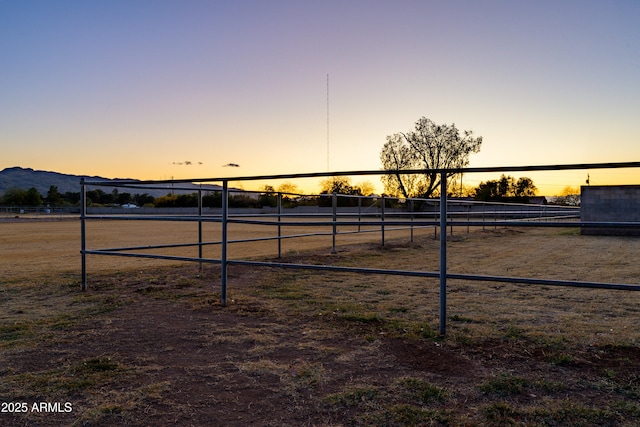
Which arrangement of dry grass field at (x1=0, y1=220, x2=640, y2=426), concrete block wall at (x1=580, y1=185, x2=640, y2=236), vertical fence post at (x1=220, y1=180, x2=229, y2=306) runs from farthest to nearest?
concrete block wall at (x1=580, y1=185, x2=640, y2=236), vertical fence post at (x1=220, y1=180, x2=229, y2=306), dry grass field at (x1=0, y1=220, x2=640, y2=426)

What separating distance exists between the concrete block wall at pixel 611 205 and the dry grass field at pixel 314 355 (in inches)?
498

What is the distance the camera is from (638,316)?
3674mm

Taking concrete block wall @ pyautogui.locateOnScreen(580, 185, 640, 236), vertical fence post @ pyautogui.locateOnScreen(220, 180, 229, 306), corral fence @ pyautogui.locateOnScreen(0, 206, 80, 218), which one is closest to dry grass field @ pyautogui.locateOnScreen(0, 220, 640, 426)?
vertical fence post @ pyautogui.locateOnScreen(220, 180, 229, 306)

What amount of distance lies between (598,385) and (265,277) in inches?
162

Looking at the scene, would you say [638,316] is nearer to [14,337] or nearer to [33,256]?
[14,337]

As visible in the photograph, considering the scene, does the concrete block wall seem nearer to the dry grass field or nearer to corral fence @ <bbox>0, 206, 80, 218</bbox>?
the dry grass field

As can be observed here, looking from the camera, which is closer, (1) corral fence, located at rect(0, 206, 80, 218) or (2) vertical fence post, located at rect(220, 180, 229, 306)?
(2) vertical fence post, located at rect(220, 180, 229, 306)

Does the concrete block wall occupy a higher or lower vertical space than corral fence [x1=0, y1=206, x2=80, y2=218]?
higher

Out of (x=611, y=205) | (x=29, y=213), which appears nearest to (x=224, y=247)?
(x=611, y=205)

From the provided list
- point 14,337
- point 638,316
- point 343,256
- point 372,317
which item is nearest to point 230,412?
point 372,317

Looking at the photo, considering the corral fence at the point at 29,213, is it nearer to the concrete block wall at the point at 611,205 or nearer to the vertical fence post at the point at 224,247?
the concrete block wall at the point at 611,205

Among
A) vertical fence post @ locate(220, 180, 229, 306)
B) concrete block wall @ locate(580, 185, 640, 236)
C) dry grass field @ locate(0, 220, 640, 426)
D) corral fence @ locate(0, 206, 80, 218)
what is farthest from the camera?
corral fence @ locate(0, 206, 80, 218)

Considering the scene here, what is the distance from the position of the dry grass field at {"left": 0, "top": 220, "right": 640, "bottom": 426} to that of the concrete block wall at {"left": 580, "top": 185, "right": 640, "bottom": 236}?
12.6 m

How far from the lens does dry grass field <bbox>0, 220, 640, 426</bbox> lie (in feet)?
6.59
